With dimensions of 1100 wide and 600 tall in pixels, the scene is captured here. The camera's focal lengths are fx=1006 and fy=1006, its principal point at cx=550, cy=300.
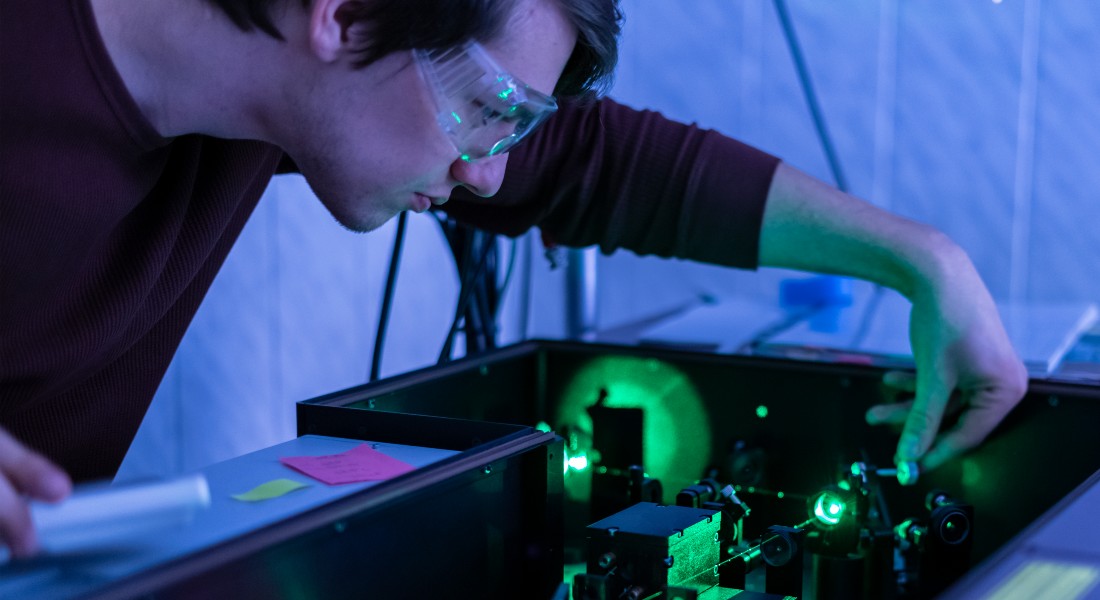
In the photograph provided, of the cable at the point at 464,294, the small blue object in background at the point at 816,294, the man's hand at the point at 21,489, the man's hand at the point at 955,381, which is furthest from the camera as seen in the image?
the small blue object in background at the point at 816,294

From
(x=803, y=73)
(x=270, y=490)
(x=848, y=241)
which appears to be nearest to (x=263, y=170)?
(x=270, y=490)

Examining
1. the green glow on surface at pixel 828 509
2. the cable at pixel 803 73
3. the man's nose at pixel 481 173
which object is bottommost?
the green glow on surface at pixel 828 509

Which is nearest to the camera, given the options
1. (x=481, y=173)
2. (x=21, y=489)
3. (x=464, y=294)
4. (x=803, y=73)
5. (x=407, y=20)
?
(x=21, y=489)

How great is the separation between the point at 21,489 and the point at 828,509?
60 centimetres

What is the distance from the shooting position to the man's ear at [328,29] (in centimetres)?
79

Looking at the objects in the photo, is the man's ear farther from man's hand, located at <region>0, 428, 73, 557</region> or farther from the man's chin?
man's hand, located at <region>0, 428, 73, 557</region>

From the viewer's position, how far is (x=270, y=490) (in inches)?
24.7

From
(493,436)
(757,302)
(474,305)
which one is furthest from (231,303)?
(493,436)

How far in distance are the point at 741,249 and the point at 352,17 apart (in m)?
0.53

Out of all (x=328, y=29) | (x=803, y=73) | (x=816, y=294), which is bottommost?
(x=816, y=294)

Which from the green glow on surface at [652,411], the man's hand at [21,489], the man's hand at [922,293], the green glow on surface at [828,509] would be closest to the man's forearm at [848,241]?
the man's hand at [922,293]

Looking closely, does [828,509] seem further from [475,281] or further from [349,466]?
[475,281]

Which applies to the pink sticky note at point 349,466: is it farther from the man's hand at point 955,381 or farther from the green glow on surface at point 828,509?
the man's hand at point 955,381

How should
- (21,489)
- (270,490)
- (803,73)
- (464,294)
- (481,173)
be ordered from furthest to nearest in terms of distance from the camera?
(803,73) → (464,294) → (481,173) → (270,490) → (21,489)
